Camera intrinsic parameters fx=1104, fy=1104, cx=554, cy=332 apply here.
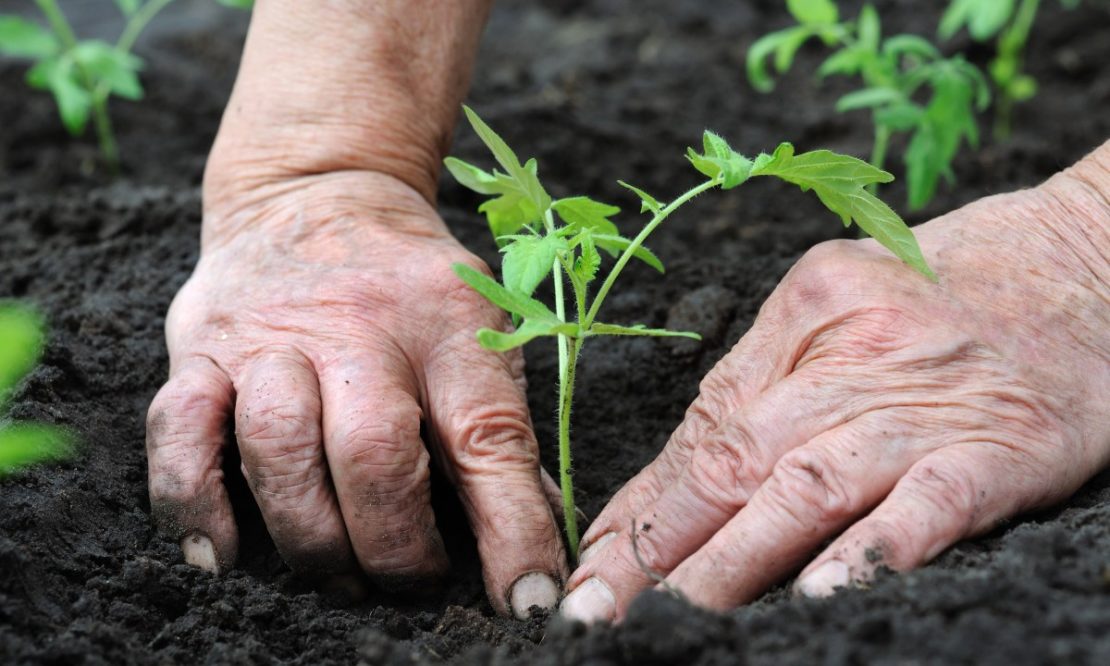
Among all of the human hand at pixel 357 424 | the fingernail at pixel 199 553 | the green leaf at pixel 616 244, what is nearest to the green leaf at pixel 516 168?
the green leaf at pixel 616 244

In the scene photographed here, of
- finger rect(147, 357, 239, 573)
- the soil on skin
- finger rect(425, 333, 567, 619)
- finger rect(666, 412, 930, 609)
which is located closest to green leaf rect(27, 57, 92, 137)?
the soil on skin

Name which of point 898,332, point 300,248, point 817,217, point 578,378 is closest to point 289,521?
point 300,248

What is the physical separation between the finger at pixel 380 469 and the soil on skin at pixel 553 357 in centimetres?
11

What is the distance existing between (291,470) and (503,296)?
59 cm

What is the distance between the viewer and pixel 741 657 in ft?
4.86

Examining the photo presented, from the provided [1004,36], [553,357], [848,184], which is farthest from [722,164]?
[1004,36]

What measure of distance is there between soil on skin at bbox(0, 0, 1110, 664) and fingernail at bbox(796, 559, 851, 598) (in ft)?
0.11

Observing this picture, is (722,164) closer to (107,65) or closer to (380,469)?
(380,469)

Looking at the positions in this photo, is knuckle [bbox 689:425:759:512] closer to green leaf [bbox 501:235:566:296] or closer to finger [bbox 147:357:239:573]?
green leaf [bbox 501:235:566:296]

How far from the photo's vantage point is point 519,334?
165 cm

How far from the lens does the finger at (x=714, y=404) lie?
2.01 m

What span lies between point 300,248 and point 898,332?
1258mm

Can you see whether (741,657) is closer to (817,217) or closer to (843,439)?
(843,439)

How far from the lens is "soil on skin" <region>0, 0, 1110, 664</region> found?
1521 millimetres
